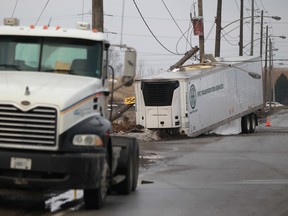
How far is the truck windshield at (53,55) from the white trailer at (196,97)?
55.8 feet

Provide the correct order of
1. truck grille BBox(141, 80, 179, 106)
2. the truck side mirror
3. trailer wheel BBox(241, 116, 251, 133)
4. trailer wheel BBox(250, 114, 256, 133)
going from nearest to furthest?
the truck side mirror
truck grille BBox(141, 80, 179, 106)
trailer wheel BBox(241, 116, 251, 133)
trailer wheel BBox(250, 114, 256, 133)

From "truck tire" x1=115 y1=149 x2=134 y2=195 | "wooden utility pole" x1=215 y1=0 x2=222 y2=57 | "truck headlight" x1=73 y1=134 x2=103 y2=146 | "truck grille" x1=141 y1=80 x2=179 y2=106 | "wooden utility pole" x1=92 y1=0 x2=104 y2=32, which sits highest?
"wooden utility pole" x1=215 y1=0 x2=222 y2=57

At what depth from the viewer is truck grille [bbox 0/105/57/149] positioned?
8086 millimetres

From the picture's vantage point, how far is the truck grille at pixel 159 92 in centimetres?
2645

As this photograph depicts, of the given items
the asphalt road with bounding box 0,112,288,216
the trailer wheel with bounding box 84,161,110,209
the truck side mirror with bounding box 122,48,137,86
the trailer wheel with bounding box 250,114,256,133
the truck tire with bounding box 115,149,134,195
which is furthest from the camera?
the trailer wheel with bounding box 250,114,256,133

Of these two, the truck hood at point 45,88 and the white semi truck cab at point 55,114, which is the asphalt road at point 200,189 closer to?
the white semi truck cab at point 55,114

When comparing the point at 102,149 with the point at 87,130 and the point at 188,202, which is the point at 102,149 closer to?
the point at 87,130

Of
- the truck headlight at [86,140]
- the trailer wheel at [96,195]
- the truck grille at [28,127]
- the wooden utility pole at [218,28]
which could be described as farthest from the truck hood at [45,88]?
the wooden utility pole at [218,28]

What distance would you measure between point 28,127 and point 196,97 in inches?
771

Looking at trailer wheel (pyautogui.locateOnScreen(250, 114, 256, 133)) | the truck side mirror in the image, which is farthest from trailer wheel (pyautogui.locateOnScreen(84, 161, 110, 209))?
trailer wheel (pyautogui.locateOnScreen(250, 114, 256, 133))

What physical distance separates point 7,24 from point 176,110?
17127 mm

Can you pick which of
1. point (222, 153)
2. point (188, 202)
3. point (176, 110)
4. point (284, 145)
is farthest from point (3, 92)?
point (176, 110)

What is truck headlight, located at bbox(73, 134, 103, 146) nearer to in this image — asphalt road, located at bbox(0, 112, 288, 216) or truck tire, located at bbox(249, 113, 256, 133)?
asphalt road, located at bbox(0, 112, 288, 216)

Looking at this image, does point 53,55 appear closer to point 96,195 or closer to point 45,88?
point 45,88
